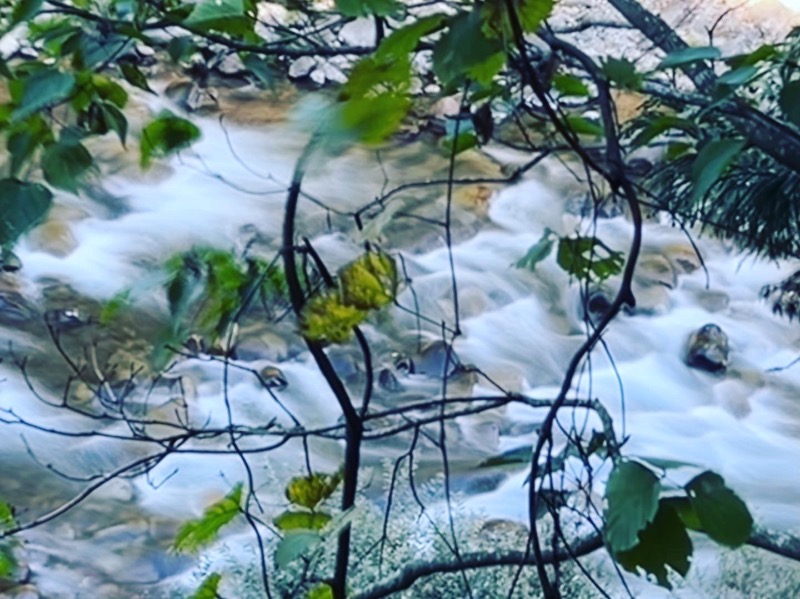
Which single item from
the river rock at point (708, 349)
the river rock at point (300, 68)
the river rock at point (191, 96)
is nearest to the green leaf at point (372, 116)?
the river rock at point (300, 68)

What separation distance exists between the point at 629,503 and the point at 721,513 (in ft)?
0.12

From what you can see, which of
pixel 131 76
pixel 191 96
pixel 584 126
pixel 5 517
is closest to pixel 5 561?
pixel 5 517

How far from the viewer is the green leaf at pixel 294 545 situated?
1.43 ft

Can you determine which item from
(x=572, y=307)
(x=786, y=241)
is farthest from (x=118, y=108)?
(x=572, y=307)

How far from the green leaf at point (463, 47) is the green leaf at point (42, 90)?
0.11m

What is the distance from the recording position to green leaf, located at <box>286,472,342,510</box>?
531 mm

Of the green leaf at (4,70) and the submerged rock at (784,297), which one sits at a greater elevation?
the submerged rock at (784,297)

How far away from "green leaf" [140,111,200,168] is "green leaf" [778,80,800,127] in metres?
0.24

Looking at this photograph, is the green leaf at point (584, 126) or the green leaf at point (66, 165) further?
the green leaf at point (584, 126)

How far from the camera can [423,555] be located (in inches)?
51.3

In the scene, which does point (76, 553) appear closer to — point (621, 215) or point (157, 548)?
point (157, 548)

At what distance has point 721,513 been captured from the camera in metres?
0.36

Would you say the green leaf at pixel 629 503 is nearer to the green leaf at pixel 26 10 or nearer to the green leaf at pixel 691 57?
the green leaf at pixel 691 57

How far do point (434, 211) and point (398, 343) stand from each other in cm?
22
